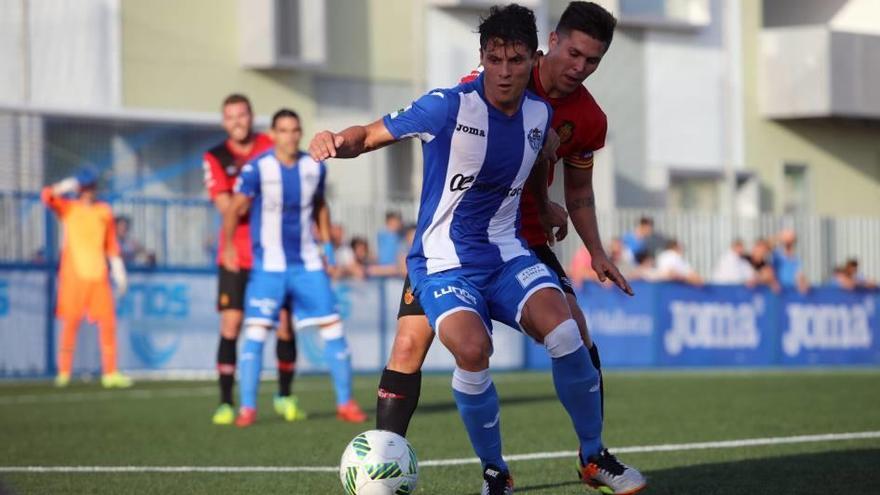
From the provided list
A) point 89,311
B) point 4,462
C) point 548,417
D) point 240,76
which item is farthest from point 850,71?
point 4,462

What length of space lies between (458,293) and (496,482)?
33.1 inches

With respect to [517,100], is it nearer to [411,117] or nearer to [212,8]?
[411,117]

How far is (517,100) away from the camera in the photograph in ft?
22.2

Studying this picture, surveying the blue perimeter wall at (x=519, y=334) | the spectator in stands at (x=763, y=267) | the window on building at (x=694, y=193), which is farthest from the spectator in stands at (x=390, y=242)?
the window on building at (x=694, y=193)

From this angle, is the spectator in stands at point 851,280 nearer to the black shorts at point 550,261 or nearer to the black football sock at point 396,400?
the black shorts at point 550,261

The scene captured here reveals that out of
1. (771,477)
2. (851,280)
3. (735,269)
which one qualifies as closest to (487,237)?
(771,477)

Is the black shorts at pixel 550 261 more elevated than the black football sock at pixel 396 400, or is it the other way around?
the black shorts at pixel 550 261

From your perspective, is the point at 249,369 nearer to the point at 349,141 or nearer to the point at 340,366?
the point at 340,366

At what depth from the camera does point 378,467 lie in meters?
6.62

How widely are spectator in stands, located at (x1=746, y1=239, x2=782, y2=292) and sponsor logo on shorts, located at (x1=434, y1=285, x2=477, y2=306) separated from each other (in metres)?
17.5

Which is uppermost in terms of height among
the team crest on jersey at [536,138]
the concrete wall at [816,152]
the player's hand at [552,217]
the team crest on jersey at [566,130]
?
the concrete wall at [816,152]

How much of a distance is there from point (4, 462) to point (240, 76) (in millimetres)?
17125

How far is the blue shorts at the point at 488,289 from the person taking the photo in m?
6.77

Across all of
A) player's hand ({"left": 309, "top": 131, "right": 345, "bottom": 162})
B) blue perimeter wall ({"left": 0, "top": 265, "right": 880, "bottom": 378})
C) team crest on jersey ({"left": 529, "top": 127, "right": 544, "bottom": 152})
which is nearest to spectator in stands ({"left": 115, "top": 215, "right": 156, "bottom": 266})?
blue perimeter wall ({"left": 0, "top": 265, "right": 880, "bottom": 378})
